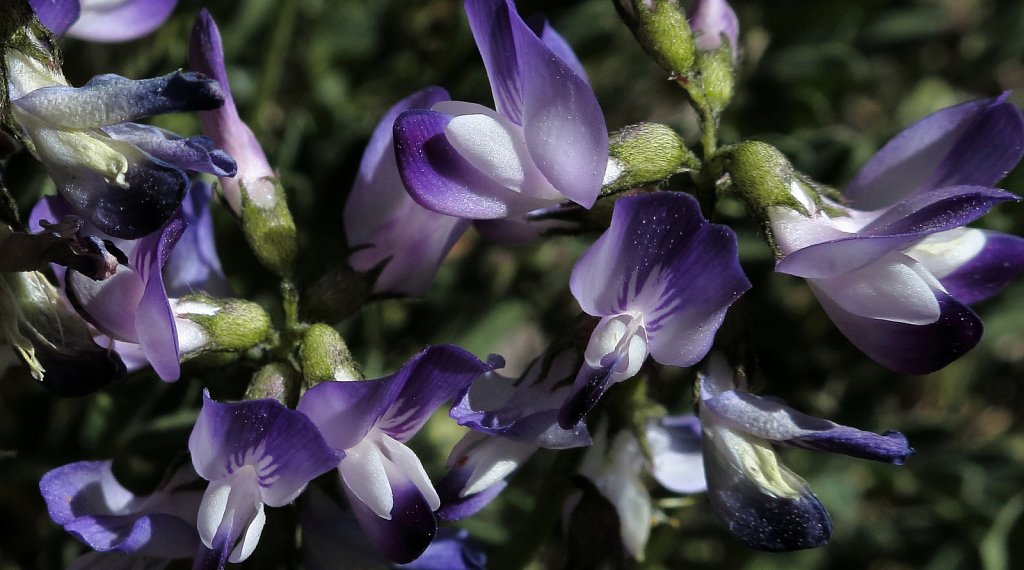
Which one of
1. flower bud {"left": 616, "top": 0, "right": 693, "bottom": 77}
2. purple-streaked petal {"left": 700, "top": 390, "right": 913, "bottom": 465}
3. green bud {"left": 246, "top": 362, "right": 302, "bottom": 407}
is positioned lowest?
green bud {"left": 246, "top": 362, "right": 302, "bottom": 407}

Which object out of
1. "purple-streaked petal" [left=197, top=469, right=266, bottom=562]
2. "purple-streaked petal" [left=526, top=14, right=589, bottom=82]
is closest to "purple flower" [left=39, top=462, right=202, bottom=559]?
"purple-streaked petal" [left=197, top=469, right=266, bottom=562]

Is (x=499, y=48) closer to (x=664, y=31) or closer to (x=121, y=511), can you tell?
(x=664, y=31)

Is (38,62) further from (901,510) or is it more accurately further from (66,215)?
(901,510)

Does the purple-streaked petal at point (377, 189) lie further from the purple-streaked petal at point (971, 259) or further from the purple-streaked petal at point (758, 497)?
the purple-streaked petal at point (971, 259)

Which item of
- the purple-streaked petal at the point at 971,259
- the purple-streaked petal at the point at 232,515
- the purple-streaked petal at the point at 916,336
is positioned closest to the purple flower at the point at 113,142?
the purple-streaked petal at the point at 232,515

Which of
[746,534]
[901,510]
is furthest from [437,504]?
[901,510]

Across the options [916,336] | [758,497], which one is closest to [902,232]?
[916,336]

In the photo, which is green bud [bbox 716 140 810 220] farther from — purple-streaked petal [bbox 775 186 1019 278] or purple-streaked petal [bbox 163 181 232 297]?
purple-streaked petal [bbox 163 181 232 297]
